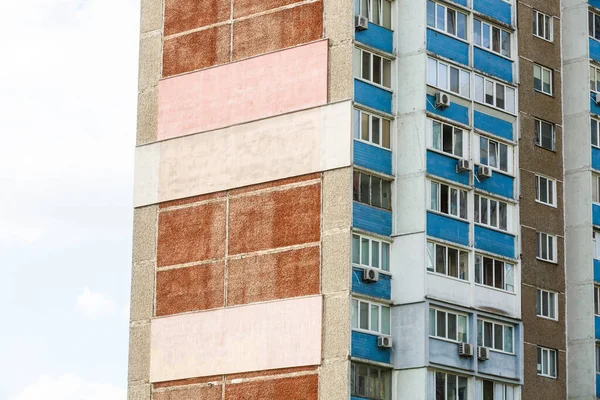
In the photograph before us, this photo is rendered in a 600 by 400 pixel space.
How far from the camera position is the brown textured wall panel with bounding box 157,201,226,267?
59.5 meters

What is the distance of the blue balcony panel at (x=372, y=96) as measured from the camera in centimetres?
5734

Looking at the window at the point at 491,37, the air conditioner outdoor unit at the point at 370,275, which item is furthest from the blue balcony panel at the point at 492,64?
the air conditioner outdoor unit at the point at 370,275

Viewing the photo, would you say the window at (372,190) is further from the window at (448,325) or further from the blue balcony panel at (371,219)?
the window at (448,325)

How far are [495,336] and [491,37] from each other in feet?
39.3

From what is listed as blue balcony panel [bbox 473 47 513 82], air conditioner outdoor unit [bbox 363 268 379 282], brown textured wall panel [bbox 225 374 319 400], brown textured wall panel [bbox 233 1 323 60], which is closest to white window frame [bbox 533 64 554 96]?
blue balcony panel [bbox 473 47 513 82]

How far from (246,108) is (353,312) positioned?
9.74 m

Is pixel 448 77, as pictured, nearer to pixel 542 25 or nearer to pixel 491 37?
pixel 491 37

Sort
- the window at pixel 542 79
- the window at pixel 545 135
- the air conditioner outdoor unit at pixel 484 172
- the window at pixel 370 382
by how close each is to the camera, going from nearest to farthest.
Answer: the window at pixel 370 382
the air conditioner outdoor unit at pixel 484 172
the window at pixel 545 135
the window at pixel 542 79

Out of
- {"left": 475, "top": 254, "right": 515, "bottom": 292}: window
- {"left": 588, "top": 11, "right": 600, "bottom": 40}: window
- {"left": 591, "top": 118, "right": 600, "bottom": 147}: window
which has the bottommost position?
{"left": 475, "top": 254, "right": 515, "bottom": 292}: window

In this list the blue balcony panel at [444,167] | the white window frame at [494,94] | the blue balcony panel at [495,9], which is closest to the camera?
the blue balcony panel at [444,167]

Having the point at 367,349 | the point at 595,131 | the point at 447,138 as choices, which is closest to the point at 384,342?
the point at 367,349

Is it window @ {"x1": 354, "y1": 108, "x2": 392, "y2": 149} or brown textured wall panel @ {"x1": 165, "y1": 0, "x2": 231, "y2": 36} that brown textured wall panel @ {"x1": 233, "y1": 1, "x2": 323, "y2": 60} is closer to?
brown textured wall panel @ {"x1": 165, "y1": 0, "x2": 231, "y2": 36}

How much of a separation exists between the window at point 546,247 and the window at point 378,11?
10644 mm

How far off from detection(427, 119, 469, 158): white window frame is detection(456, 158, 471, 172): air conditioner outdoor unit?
1.04 ft
